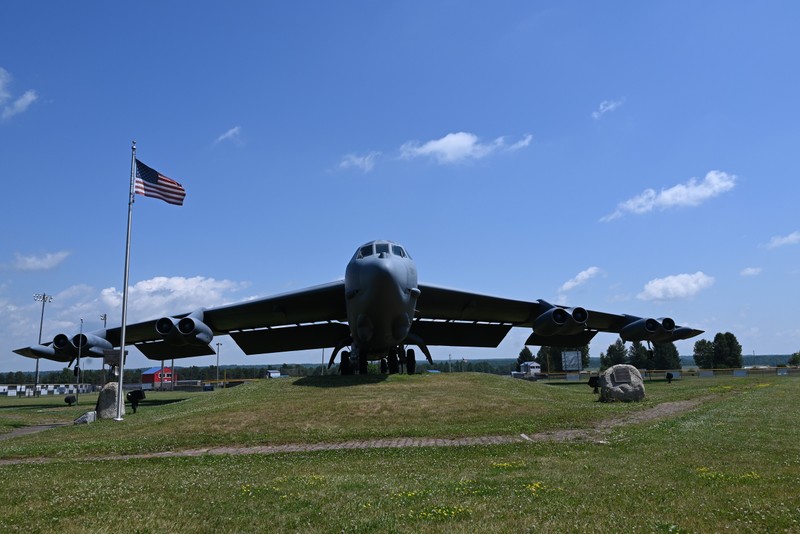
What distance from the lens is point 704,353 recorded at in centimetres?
10738

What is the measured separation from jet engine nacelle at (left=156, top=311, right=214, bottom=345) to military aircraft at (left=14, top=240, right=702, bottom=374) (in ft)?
0.14

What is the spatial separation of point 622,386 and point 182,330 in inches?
714

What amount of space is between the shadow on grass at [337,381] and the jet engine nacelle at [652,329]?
613 inches

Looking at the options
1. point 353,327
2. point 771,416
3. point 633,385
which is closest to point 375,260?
point 353,327

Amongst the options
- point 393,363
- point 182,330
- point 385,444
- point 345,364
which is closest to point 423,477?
point 385,444

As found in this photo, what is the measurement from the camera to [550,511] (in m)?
5.95

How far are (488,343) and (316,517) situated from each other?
101 feet

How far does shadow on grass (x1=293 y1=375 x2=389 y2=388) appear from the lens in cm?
2180

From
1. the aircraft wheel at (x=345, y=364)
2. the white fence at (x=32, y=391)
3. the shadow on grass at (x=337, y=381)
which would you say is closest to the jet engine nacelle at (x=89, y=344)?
the shadow on grass at (x=337, y=381)

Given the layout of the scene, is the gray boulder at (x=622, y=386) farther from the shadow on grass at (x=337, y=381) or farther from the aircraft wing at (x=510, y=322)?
the shadow on grass at (x=337, y=381)

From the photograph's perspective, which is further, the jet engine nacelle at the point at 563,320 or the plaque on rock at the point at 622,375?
the jet engine nacelle at the point at 563,320

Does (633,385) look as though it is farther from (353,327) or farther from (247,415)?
(247,415)

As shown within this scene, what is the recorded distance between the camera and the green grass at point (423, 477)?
575 cm

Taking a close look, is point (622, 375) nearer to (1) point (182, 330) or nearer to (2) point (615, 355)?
(1) point (182, 330)
